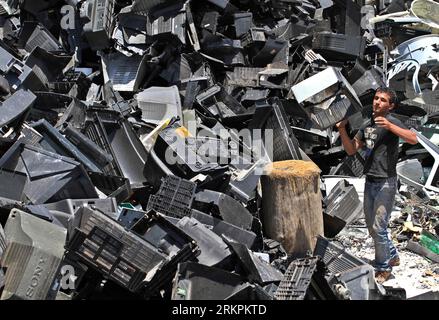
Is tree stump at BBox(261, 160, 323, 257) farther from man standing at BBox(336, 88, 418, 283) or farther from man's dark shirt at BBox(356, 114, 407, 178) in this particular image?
man's dark shirt at BBox(356, 114, 407, 178)

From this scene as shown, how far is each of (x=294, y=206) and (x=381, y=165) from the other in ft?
3.91

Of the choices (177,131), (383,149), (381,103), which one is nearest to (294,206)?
(383,149)

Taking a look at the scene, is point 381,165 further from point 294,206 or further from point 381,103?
point 294,206

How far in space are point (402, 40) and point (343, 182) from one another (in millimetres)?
4407

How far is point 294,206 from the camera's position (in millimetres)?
6688

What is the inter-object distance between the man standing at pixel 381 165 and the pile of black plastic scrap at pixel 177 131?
1.50 feet

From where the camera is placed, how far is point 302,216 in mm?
6691

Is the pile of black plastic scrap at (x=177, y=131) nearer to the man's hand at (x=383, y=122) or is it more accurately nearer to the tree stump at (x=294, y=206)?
the tree stump at (x=294, y=206)

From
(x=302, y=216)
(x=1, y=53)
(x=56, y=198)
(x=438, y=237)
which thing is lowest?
(x=438, y=237)

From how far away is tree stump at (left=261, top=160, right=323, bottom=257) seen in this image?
262 inches

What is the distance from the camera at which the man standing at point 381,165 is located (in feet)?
18.7
